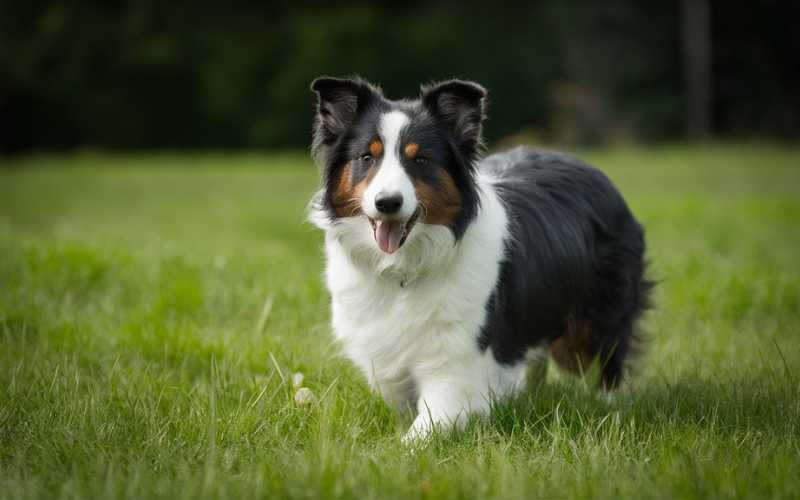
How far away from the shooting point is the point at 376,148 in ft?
11.8

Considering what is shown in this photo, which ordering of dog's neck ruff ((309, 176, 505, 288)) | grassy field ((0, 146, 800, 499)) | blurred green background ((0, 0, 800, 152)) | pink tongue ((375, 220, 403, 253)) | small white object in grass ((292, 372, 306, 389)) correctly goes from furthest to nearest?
1. blurred green background ((0, 0, 800, 152))
2. small white object in grass ((292, 372, 306, 389))
3. dog's neck ruff ((309, 176, 505, 288))
4. pink tongue ((375, 220, 403, 253))
5. grassy field ((0, 146, 800, 499))

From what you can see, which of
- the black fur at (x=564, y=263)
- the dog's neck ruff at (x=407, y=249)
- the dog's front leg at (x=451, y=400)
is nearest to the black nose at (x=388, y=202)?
the dog's neck ruff at (x=407, y=249)

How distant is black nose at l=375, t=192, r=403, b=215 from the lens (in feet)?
11.0

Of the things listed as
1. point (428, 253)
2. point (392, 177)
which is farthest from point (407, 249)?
point (392, 177)

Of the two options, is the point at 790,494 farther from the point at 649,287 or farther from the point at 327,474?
the point at 649,287

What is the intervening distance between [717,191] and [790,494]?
12660mm

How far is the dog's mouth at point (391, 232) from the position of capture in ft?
11.6

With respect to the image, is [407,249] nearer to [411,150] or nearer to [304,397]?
[411,150]

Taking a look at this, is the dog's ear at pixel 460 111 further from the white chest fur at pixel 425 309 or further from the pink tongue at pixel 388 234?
the pink tongue at pixel 388 234

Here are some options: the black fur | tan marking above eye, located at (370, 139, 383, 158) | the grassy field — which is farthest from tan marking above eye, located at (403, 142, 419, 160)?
the grassy field

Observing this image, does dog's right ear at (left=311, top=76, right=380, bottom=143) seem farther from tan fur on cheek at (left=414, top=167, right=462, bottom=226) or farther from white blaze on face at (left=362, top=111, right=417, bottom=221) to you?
tan fur on cheek at (left=414, top=167, right=462, bottom=226)

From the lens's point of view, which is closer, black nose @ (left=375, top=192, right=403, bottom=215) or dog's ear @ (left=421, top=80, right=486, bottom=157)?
black nose @ (left=375, top=192, right=403, bottom=215)

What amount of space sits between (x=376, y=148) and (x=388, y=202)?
1.11 ft

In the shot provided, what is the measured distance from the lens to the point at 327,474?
2.85 m
